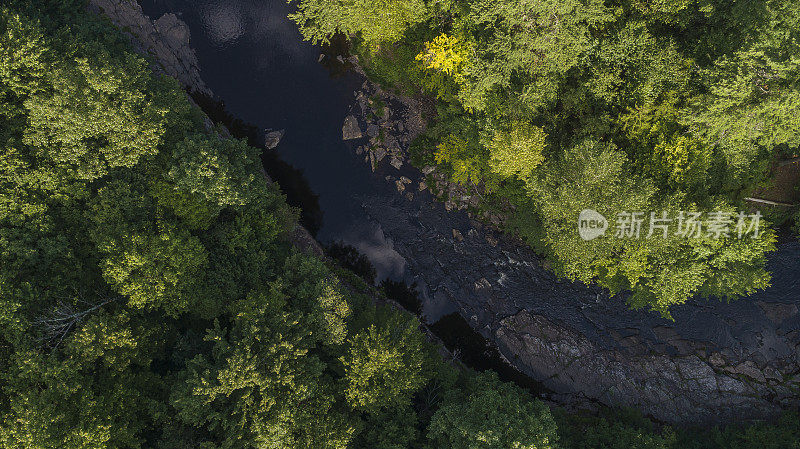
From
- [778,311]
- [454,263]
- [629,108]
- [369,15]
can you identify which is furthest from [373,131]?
[778,311]

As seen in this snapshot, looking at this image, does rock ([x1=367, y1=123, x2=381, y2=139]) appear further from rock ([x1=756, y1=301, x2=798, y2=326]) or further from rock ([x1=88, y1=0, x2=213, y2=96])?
rock ([x1=756, y1=301, x2=798, y2=326])

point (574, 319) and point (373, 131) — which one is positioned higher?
point (373, 131)

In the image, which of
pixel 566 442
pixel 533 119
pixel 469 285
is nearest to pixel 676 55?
pixel 533 119

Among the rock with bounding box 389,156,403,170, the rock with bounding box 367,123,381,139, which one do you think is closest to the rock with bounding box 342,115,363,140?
the rock with bounding box 367,123,381,139

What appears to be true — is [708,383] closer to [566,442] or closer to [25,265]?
[566,442]

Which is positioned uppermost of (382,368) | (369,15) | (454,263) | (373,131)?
(369,15)

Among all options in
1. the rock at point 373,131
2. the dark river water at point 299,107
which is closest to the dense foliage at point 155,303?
the dark river water at point 299,107

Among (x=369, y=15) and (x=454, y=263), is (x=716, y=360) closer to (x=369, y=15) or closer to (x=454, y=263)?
(x=454, y=263)
